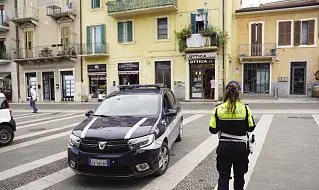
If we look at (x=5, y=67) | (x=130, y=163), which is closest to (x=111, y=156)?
(x=130, y=163)

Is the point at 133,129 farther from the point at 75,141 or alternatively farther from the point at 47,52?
the point at 47,52

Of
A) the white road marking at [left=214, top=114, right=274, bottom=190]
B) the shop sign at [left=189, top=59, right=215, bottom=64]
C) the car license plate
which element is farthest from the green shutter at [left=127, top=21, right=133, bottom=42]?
the car license plate

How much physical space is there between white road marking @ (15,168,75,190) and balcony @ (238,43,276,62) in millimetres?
22546

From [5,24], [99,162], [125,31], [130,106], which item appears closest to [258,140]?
[130,106]

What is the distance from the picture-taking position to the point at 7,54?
104ft

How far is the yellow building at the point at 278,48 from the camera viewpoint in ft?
80.7

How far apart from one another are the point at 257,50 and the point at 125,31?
458 inches

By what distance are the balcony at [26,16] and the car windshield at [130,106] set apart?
26573mm

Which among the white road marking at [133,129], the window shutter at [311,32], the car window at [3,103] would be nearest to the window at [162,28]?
the window shutter at [311,32]

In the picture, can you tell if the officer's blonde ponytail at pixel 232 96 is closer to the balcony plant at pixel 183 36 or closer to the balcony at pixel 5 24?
the balcony plant at pixel 183 36

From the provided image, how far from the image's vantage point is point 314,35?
2438 centimetres

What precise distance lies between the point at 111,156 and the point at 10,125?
582 cm

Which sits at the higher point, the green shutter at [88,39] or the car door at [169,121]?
the green shutter at [88,39]

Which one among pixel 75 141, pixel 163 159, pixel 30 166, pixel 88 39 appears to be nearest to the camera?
pixel 75 141
